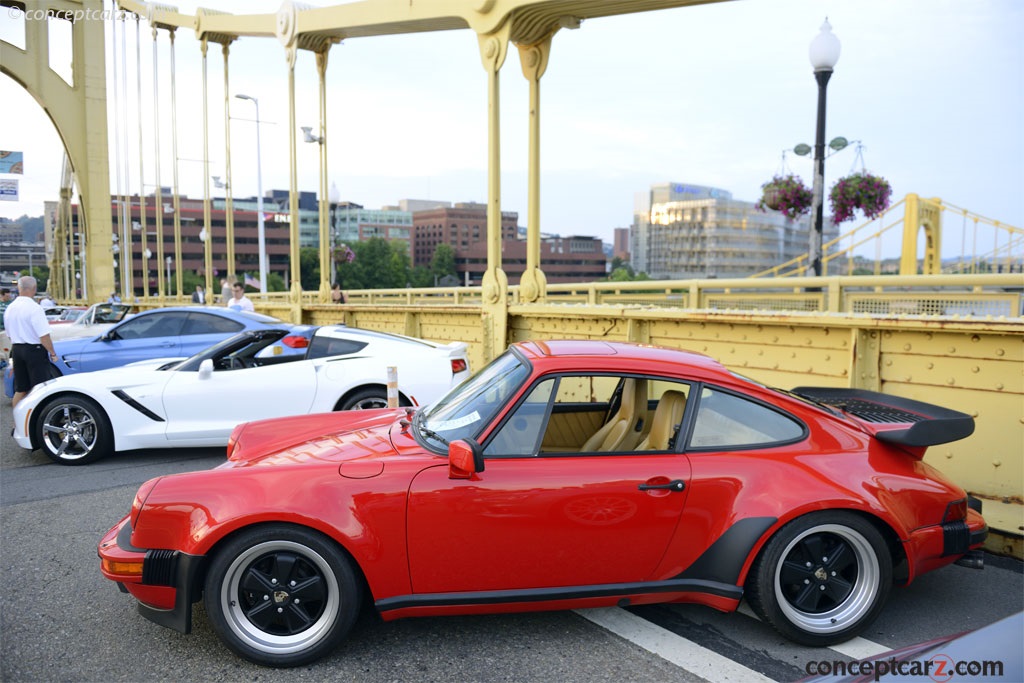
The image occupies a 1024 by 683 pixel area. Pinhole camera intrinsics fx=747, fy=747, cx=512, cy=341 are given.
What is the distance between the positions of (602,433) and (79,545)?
326 centimetres

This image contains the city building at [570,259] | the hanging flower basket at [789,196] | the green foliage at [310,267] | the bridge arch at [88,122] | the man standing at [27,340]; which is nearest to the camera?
the man standing at [27,340]

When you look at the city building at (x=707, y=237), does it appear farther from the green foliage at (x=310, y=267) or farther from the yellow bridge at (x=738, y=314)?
the yellow bridge at (x=738, y=314)

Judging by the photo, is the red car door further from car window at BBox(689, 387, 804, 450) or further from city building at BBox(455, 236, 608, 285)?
city building at BBox(455, 236, 608, 285)

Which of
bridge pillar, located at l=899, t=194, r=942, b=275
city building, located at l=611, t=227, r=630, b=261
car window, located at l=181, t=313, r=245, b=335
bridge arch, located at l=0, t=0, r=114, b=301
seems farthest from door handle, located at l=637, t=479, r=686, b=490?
city building, located at l=611, t=227, r=630, b=261

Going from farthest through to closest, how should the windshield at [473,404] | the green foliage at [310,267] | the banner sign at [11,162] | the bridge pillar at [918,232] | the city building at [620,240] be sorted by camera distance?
1. the city building at [620,240]
2. the green foliage at [310,267]
3. the bridge pillar at [918,232]
4. the banner sign at [11,162]
5. the windshield at [473,404]

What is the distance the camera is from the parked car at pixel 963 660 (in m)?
1.54

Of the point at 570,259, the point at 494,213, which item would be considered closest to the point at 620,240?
the point at 570,259

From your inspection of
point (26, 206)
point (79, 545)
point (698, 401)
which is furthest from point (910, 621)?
point (26, 206)

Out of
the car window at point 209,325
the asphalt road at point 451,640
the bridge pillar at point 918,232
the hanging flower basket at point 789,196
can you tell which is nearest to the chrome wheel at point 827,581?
the asphalt road at point 451,640

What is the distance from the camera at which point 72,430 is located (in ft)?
22.0

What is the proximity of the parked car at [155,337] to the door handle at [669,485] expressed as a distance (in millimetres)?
7220

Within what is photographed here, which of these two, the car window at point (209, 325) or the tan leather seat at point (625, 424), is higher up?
the car window at point (209, 325)

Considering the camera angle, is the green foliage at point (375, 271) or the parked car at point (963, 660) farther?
the green foliage at point (375, 271)

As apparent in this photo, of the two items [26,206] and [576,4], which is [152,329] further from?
[576,4]
